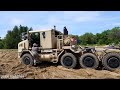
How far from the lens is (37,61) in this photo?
9.98 meters

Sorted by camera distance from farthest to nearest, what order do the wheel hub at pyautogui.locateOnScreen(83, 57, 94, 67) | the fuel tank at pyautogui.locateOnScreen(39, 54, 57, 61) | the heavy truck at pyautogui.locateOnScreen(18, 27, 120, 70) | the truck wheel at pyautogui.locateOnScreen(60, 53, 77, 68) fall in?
the fuel tank at pyautogui.locateOnScreen(39, 54, 57, 61) < the truck wheel at pyautogui.locateOnScreen(60, 53, 77, 68) < the wheel hub at pyautogui.locateOnScreen(83, 57, 94, 67) < the heavy truck at pyautogui.locateOnScreen(18, 27, 120, 70)

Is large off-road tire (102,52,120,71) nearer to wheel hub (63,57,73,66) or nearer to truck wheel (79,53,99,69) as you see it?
truck wheel (79,53,99,69)

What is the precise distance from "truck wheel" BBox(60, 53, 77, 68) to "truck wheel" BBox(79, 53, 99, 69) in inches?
11.8

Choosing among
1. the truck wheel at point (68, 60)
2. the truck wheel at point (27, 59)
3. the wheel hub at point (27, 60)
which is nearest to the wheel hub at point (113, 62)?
the truck wheel at point (68, 60)

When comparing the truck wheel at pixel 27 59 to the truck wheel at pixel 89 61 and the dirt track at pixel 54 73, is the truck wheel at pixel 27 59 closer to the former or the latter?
the dirt track at pixel 54 73

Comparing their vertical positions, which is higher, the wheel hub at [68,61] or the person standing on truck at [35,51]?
the person standing on truck at [35,51]

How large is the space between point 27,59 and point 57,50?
1382 mm

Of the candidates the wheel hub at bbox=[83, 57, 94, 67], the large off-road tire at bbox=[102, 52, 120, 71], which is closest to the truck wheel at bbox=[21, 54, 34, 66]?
the wheel hub at bbox=[83, 57, 94, 67]

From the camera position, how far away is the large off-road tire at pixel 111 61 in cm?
870

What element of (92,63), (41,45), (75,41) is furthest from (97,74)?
(41,45)

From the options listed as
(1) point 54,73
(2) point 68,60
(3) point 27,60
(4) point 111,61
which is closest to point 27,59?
(3) point 27,60

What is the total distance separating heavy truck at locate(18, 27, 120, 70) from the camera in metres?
8.84

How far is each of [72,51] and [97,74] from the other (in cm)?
184
